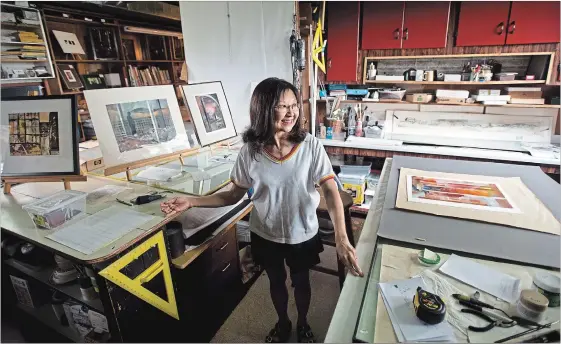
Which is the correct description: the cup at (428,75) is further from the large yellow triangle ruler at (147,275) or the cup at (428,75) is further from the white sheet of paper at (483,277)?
the large yellow triangle ruler at (147,275)

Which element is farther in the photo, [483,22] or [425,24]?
[425,24]

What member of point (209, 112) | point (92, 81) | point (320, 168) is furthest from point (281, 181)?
point (92, 81)

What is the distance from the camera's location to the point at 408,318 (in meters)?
0.65

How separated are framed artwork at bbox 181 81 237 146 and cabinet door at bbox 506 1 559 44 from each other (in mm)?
2202

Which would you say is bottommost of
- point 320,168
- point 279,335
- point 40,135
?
point 279,335

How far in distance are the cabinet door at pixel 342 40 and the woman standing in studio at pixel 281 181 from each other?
1836 millimetres

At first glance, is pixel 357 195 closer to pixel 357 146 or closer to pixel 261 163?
pixel 357 146

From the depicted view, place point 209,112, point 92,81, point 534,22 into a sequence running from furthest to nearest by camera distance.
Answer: point 92,81, point 534,22, point 209,112

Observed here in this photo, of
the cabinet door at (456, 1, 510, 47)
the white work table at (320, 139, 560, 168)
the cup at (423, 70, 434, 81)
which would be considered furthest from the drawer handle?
the white work table at (320, 139, 560, 168)

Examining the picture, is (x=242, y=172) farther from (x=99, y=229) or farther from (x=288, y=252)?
(x=99, y=229)

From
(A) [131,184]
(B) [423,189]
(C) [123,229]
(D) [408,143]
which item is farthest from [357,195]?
(C) [123,229]

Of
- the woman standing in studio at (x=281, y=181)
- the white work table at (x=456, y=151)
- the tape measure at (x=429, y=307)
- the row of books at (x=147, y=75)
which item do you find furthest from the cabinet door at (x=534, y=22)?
the row of books at (x=147, y=75)

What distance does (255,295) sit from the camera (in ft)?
6.37

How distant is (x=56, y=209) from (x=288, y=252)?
943 millimetres
